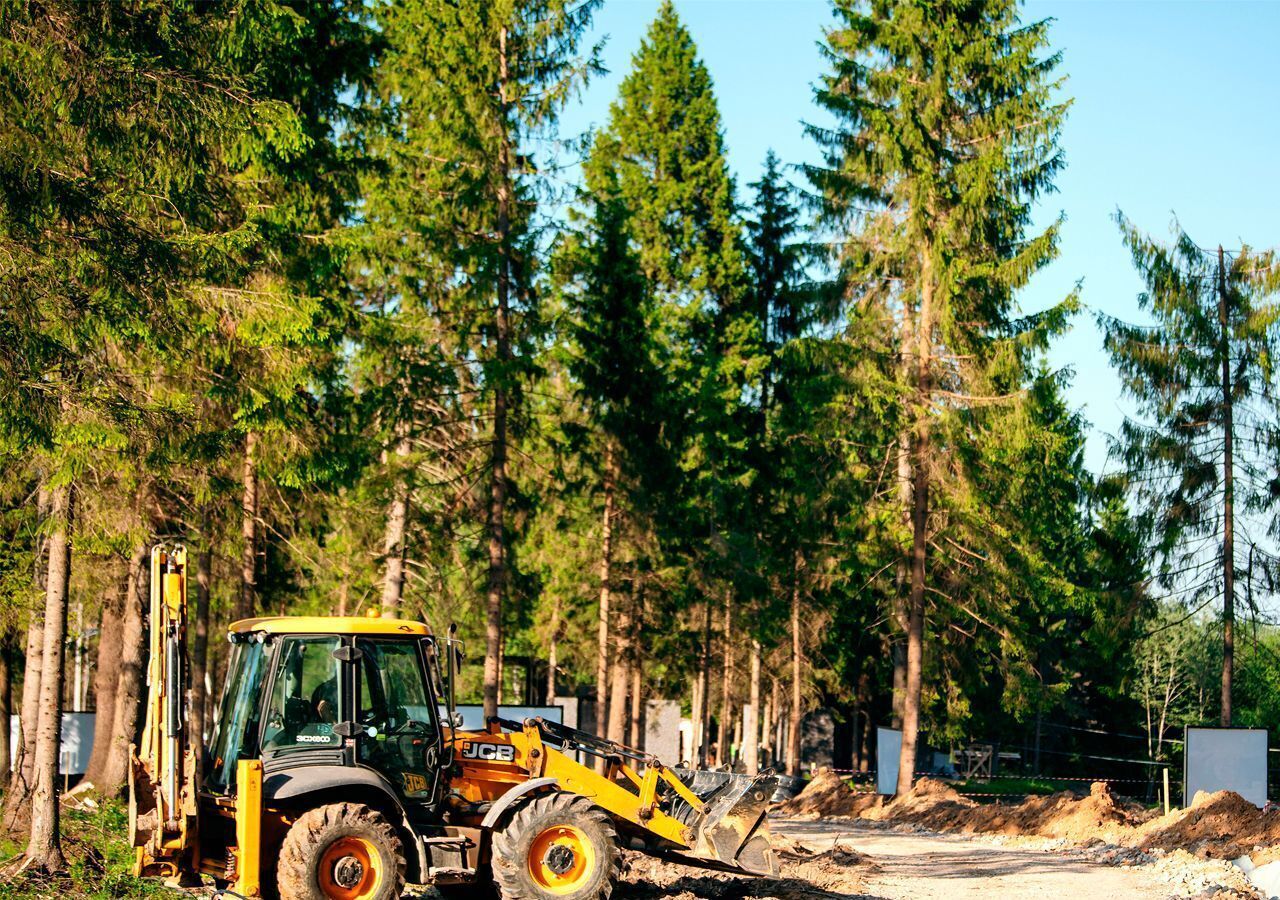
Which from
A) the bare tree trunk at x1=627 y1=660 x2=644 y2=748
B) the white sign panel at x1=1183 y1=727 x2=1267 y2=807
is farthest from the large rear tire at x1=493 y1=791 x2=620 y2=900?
the bare tree trunk at x1=627 y1=660 x2=644 y2=748

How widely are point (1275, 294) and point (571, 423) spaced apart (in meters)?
15.6

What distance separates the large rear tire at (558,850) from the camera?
10.9 meters

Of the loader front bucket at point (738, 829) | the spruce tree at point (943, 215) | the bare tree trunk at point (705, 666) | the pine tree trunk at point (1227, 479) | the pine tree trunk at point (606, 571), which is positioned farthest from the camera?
the bare tree trunk at point (705, 666)

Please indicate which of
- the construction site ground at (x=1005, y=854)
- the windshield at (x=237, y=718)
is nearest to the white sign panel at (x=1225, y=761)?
the construction site ground at (x=1005, y=854)

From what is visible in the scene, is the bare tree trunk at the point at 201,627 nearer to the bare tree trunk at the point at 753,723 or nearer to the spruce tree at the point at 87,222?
the spruce tree at the point at 87,222

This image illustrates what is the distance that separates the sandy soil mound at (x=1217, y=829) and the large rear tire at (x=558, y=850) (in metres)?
9.78

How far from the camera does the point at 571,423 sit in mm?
25922

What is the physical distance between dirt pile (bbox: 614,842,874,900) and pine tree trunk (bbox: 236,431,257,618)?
6.51m

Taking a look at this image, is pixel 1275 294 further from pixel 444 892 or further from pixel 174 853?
pixel 174 853

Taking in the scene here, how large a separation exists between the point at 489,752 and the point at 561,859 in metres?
1.27

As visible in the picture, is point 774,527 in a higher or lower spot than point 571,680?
higher

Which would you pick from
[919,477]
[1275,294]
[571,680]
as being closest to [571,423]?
[919,477]

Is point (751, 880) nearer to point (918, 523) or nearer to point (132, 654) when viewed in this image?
point (132, 654)

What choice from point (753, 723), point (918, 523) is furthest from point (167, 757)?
point (753, 723)
